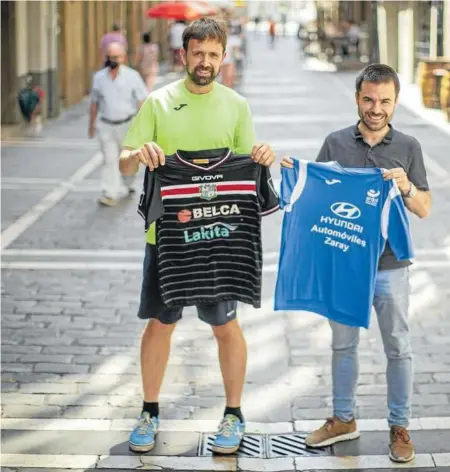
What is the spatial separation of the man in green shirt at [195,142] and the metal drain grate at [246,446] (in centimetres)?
6

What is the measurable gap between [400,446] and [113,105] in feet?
A: 23.6

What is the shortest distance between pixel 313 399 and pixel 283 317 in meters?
1.72

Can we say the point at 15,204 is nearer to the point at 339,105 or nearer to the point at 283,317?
the point at 283,317

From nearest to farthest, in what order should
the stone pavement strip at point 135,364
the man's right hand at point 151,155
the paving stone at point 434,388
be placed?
the man's right hand at point 151,155
the stone pavement strip at point 135,364
the paving stone at point 434,388

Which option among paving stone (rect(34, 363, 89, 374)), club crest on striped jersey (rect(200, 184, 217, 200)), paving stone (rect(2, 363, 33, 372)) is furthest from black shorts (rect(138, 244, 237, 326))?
paving stone (rect(2, 363, 33, 372))

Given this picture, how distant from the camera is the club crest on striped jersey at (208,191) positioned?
4641 millimetres

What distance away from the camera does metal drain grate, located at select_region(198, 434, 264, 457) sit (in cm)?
493

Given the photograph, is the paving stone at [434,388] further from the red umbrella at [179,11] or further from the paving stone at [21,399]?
the red umbrella at [179,11]

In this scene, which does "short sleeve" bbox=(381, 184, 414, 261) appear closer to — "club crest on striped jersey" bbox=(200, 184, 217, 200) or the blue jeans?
the blue jeans

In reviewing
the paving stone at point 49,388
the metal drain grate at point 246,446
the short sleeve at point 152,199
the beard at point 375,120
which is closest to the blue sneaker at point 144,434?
the metal drain grate at point 246,446

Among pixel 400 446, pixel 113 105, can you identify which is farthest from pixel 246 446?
pixel 113 105

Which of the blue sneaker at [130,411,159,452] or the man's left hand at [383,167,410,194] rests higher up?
the man's left hand at [383,167,410,194]

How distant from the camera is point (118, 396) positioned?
5.71 meters

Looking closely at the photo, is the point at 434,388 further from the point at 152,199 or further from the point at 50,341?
the point at 50,341
